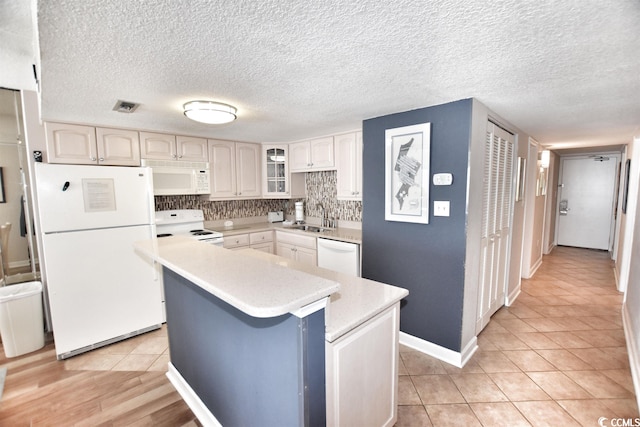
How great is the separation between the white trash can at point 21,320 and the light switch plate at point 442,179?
3.69 meters

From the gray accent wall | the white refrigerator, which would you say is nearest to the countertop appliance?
the white refrigerator

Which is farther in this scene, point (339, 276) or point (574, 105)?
point (574, 105)

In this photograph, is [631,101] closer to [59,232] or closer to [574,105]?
[574,105]

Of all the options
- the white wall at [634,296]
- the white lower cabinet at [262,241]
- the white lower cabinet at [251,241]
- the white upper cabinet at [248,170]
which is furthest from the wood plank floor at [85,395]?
the white wall at [634,296]

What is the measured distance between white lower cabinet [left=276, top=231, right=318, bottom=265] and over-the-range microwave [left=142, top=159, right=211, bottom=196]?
1.19m

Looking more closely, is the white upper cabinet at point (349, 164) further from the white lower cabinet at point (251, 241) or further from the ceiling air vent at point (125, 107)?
the ceiling air vent at point (125, 107)

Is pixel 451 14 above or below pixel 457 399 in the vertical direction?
above

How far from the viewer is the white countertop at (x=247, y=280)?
952 mm

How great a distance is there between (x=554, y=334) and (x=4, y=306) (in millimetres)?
5134

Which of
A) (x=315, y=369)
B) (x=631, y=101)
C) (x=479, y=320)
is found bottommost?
(x=479, y=320)

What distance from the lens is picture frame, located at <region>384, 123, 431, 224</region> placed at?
7.67ft

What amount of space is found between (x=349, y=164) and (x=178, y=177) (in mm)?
2056

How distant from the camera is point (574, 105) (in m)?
2.24

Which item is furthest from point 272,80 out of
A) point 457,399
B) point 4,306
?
point 4,306
